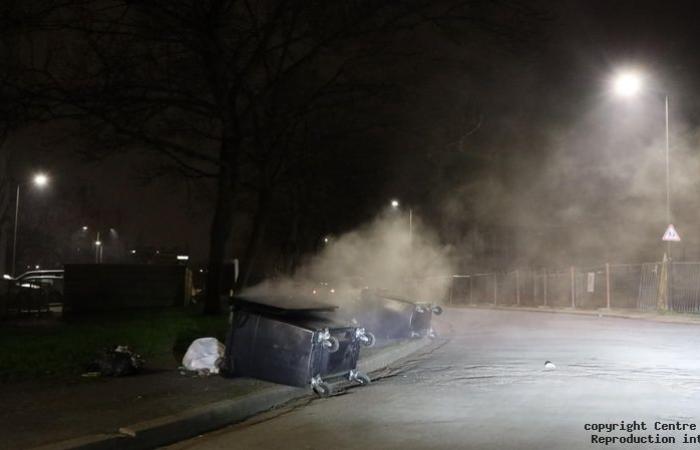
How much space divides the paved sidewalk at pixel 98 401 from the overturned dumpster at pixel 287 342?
24 cm

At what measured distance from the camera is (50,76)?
13.5 metres

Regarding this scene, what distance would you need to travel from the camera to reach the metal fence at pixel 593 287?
23.3 meters

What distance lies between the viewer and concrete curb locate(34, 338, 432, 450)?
18.5ft

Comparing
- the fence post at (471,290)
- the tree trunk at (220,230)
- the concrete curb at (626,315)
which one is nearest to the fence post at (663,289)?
the concrete curb at (626,315)

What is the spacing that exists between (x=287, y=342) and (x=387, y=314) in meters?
6.58

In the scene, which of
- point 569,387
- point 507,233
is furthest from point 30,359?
point 507,233

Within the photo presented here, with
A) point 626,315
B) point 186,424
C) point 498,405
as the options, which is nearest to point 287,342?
point 186,424

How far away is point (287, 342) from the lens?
26.4ft

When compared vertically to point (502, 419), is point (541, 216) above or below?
above

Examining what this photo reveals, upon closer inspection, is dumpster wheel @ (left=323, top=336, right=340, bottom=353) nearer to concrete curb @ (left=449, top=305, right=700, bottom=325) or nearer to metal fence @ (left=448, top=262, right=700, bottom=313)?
concrete curb @ (left=449, top=305, right=700, bottom=325)

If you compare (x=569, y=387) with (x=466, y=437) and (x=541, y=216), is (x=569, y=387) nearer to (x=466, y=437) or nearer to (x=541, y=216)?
(x=466, y=437)

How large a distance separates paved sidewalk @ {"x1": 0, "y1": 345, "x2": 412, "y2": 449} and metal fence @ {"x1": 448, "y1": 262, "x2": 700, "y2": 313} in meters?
18.8

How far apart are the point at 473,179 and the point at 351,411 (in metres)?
30.6

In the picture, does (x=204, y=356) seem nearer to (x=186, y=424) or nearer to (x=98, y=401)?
(x=98, y=401)
